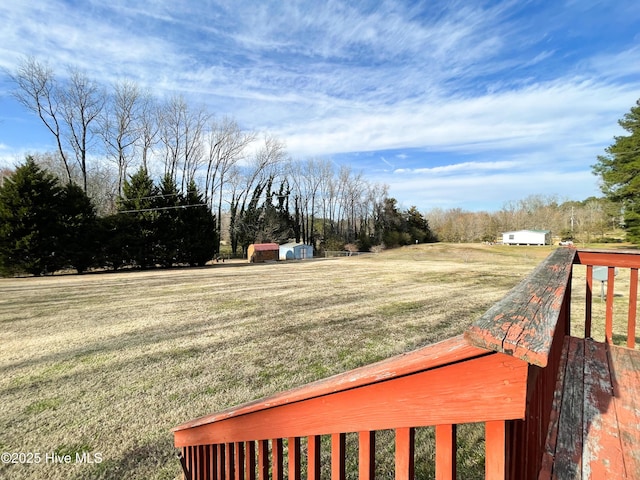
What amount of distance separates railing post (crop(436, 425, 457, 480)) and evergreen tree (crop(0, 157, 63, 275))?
18.2 meters

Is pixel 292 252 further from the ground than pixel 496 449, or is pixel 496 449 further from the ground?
pixel 496 449

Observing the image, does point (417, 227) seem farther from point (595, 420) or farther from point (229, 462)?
point (229, 462)

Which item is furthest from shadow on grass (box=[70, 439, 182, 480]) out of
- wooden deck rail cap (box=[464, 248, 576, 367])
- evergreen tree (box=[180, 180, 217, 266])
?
evergreen tree (box=[180, 180, 217, 266])

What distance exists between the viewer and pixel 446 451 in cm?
64

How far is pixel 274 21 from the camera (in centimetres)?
988

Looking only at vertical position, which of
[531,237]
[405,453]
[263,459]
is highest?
[405,453]

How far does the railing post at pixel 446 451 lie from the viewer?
2.10ft

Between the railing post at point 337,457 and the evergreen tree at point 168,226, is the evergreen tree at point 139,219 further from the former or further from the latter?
the railing post at point 337,457

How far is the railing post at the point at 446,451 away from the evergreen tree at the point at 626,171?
1041 inches

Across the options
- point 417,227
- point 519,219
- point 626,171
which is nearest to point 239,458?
point 626,171

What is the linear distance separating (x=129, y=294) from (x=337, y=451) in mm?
9377

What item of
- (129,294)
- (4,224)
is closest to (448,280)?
(129,294)

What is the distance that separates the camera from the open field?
2.47 m

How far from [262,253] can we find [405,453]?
26.5m
